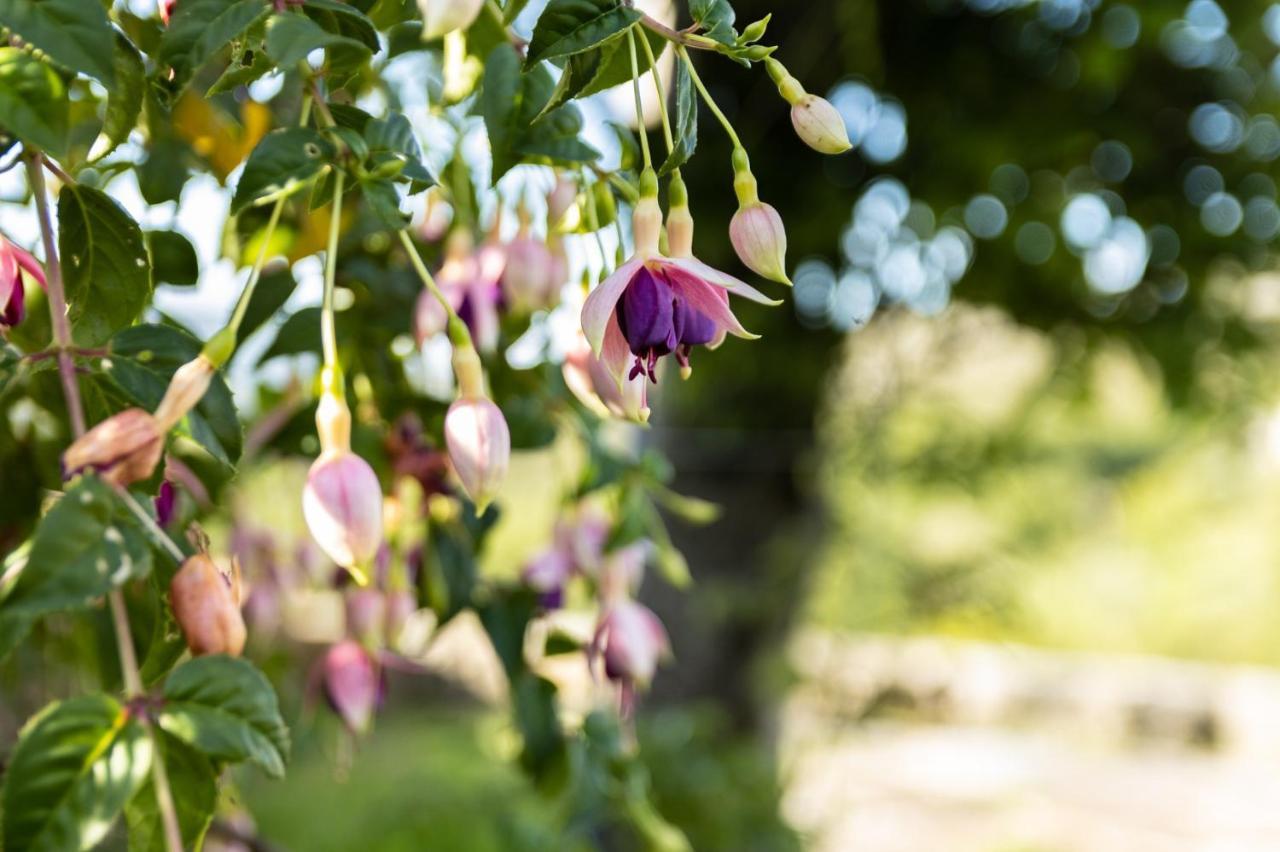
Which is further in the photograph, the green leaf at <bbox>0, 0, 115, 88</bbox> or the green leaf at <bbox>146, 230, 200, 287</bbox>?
the green leaf at <bbox>146, 230, 200, 287</bbox>

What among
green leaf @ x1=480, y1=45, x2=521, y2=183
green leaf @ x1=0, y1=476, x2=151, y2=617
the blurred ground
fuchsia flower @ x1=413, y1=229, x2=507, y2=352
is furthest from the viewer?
the blurred ground

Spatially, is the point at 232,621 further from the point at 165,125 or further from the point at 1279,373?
the point at 1279,373

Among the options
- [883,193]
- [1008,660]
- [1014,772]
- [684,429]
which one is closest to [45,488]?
[883,193]

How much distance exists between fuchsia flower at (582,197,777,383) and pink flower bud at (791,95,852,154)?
0.15 feet

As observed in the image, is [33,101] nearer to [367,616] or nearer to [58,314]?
[58,314]

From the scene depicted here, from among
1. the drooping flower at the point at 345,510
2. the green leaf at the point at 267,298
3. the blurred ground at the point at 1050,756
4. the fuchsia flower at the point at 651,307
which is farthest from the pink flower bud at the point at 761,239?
the blurred ground at the point at 1050,756

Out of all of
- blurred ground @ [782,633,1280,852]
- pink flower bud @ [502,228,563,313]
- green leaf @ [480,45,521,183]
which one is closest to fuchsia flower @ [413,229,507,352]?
pink flower bud @ [502,228,563,313]

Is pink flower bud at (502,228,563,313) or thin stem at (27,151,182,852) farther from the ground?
thin stem at (27,151,182,852)

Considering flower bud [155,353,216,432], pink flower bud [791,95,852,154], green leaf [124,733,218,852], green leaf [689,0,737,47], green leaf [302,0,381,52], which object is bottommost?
green leaf [124,733,218,852]

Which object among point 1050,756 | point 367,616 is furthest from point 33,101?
point 1050,756

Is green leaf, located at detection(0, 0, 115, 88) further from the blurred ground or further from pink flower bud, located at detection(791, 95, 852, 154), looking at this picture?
the blurred ground

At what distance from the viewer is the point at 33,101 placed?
26 cm

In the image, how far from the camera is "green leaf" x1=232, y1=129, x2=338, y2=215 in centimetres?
29

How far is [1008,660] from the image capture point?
3605mm
